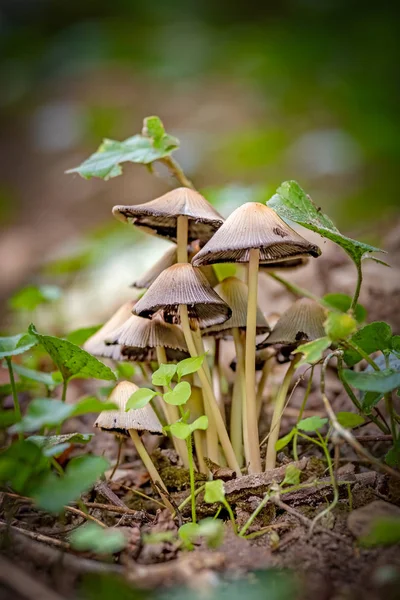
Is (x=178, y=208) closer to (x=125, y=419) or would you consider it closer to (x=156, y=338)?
(x=156, y=338)

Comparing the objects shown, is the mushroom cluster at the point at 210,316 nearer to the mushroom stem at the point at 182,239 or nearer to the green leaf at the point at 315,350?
the mushroom stem at the point at 182,239

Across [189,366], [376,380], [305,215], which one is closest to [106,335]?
[189,366]

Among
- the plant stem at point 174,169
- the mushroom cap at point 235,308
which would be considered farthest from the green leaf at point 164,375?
the plant stem at point 174,169

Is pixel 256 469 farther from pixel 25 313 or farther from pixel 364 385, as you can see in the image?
pixel 25 313

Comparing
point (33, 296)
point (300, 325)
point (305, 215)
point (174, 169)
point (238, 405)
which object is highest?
point (174, 169)

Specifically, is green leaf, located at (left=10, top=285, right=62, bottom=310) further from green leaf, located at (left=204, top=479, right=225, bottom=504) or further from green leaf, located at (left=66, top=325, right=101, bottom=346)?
green leaf, located at (left=204, top=479, right=225, bottom=504)

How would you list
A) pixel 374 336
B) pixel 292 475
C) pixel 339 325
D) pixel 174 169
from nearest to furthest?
pixel 339 325 → pixel 292 475 → pixel 374 336 → pixel 174 169
